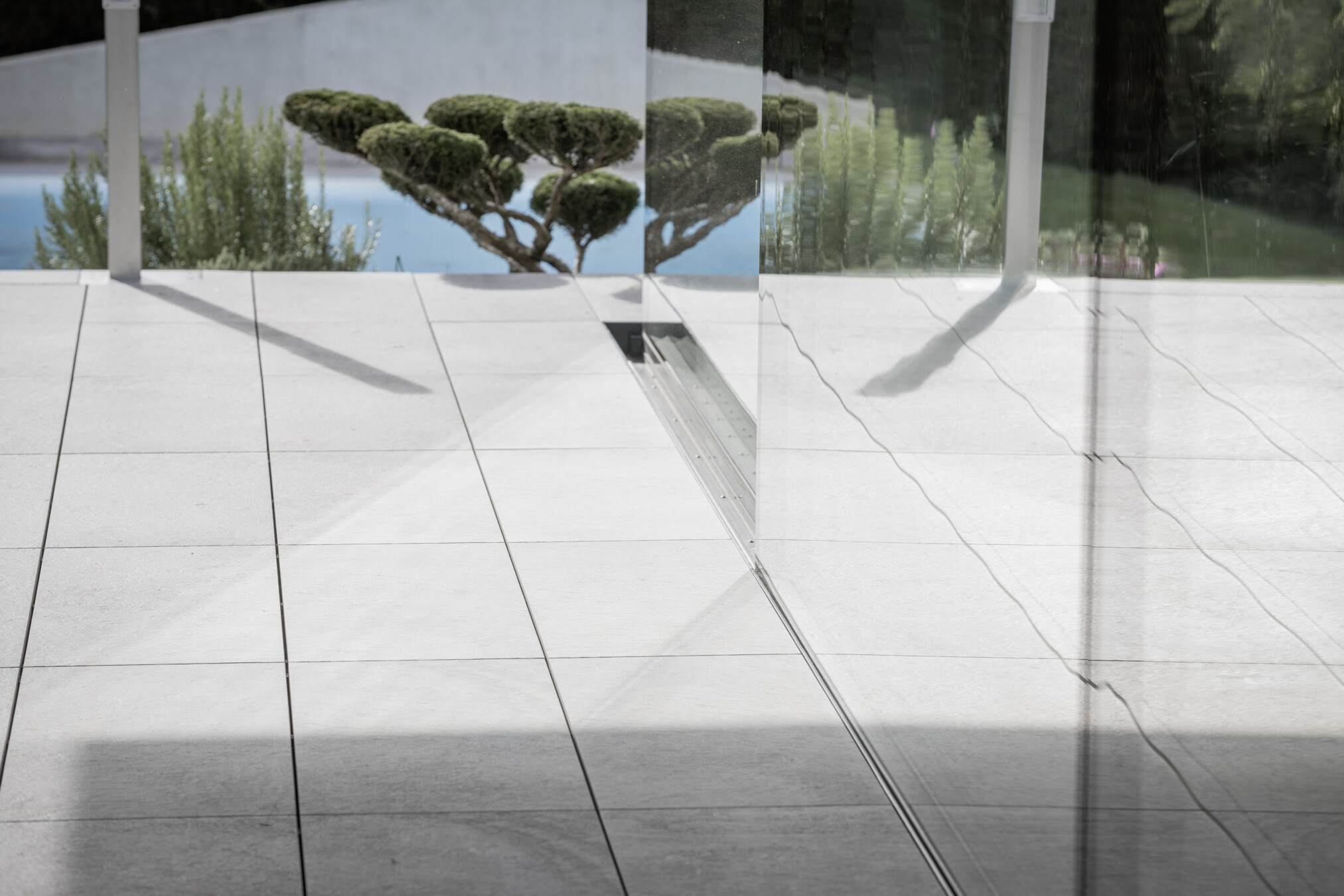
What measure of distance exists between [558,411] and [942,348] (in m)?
Answer: 2.90

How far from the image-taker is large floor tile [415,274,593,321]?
637cm

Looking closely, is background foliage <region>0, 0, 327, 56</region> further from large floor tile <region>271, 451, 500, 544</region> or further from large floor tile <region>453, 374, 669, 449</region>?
large floor tile <region>271, 451, 500, 544</region>

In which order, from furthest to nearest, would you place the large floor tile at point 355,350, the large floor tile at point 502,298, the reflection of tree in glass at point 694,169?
the large floor tile at point 502,298, the large floor tile at point 355,350, the reflection of tree in glass at point 694,169

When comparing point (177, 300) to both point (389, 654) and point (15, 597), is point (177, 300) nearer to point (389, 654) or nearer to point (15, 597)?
point (15, 597)

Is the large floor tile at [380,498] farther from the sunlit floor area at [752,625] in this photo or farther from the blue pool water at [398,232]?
the blue pool water at [398,232]

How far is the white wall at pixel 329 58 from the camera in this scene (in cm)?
1481

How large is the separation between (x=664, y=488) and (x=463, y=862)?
6.88ft

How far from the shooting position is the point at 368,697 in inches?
111

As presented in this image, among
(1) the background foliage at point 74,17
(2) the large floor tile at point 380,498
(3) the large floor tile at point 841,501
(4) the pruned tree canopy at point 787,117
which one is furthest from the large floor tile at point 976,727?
(1) the background foliage at point 74,17

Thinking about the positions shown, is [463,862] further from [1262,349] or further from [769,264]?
[769,264]

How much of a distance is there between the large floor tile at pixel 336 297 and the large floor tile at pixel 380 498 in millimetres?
1842

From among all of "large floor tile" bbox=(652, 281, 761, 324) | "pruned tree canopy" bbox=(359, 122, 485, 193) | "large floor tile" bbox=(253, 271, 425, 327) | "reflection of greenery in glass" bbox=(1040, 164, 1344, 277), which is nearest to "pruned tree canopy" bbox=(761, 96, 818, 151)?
"large floor tile" bbox=(652, 281, 761, 324)

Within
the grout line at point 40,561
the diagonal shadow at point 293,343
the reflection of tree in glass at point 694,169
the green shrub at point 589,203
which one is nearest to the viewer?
the grout line at point 40,561

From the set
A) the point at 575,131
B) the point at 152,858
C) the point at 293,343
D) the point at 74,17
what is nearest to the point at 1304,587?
the point at 152,858
